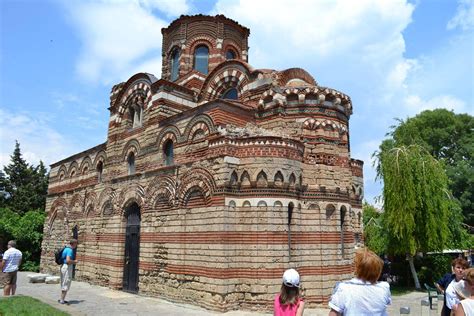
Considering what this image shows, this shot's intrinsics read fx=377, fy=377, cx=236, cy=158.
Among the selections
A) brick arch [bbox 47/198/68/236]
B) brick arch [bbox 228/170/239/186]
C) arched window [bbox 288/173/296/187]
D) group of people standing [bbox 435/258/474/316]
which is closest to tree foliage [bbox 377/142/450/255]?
arched window [bbox 288/173/296/187]

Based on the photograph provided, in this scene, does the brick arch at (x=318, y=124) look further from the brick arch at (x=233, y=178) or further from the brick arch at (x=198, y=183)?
the brick arch at (x=198, y=183)

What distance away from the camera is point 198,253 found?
10.9 meters

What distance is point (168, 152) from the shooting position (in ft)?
44.3

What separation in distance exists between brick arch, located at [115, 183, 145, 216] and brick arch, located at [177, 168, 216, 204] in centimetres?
234

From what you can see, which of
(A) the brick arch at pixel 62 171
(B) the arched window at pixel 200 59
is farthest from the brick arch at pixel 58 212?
(B) the arched window at pixel 200 59

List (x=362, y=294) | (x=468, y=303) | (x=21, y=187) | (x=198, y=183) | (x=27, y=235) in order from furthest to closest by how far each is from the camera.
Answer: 1. (x=21, y=187)
2. (x=27, y=235)
3. (x=198, y=183)
4. (x=468, y=303)
5. (x=362, y=294)

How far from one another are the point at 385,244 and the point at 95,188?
12.8 meters

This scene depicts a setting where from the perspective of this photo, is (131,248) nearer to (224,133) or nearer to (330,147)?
(224,133)

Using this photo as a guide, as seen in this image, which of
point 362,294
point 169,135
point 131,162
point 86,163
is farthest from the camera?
point 86,163

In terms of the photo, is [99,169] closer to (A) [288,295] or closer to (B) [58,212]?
(B) [58,212]

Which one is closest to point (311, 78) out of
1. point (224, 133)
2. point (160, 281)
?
point (224, 133)

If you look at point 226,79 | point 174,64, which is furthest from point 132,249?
point 174,64

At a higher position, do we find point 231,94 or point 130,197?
point 231,94

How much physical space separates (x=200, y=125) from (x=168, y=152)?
205 cm
